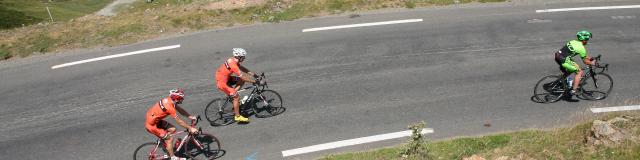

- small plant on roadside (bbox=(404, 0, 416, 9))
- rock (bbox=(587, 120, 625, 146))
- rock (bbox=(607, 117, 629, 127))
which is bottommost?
rock (bbox=(607, 117, 629, 127))

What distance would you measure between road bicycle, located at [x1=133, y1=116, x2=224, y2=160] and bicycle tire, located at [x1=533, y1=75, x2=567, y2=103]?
8.63m

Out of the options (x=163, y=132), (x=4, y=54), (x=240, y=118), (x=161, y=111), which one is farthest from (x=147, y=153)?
(x=4, y=54)

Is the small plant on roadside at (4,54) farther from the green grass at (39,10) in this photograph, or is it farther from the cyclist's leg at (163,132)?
the green grass at (39,10)

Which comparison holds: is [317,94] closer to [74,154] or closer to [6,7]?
[74,154]

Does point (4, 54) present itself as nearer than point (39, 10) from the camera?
Yes

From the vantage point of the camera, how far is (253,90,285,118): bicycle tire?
46.8ft

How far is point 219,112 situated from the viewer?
14062 millimetres

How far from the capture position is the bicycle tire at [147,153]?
1241 centimetres

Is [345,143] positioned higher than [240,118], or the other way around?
[240,118]

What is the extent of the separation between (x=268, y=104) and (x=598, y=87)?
30.1ft

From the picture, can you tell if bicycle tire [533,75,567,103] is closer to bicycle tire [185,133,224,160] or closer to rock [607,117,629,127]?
rock [607,117,629,127]

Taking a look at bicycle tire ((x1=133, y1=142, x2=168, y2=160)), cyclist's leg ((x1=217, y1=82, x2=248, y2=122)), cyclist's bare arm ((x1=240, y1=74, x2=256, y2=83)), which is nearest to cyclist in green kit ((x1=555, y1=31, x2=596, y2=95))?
cyclist's bare arm ((x1=240, y1=74, x2=256, y2=83))

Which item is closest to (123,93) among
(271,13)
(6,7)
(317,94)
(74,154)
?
(74,154)

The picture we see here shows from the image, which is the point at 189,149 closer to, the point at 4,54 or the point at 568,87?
the point at 568,87
